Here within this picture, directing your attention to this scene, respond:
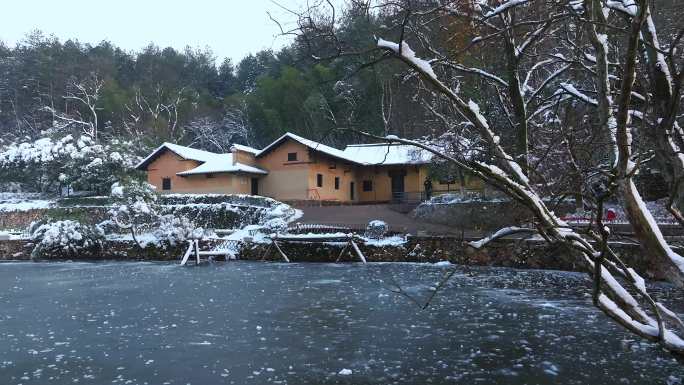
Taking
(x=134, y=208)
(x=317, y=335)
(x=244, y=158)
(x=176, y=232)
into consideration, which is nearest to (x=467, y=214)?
(x=176, y=232)

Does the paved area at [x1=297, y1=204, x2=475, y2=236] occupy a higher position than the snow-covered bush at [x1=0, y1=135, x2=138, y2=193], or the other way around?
the snow-covered bush at [x1=0, y1=135, x2=138, y2=193]

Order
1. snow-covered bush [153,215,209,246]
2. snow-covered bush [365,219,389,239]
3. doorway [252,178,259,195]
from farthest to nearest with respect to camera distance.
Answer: doorway [252,178,259,195]
snow-covered bush [153,215,209,246]
snow-covered bush [365,219,389,239]

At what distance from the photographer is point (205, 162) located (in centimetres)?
3875

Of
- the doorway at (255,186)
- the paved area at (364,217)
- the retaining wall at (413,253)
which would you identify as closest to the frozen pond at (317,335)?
the retaining wall at (413,253)

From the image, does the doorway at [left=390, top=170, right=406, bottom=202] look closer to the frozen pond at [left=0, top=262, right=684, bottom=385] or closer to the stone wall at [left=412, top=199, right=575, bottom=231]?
the stone wall at [left=412, top=199, right=575, bottom=231]

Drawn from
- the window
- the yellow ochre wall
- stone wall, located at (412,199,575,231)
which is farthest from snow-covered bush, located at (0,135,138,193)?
stone wall, located at (412,199,575,231)

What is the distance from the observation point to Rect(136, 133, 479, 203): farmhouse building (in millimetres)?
35875

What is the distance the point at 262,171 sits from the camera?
36.7 meters

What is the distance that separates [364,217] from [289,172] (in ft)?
32.8

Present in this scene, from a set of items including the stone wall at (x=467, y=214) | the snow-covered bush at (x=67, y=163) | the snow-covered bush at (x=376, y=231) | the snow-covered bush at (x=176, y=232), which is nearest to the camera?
the snow-covered bush at (x=376, y=231)

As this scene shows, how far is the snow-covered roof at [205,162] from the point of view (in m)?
35.1

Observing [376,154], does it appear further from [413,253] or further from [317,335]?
[317,335]

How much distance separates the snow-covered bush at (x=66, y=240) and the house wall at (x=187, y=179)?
12137 mm

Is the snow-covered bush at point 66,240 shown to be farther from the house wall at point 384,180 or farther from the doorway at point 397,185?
the doorway at point 397,185
